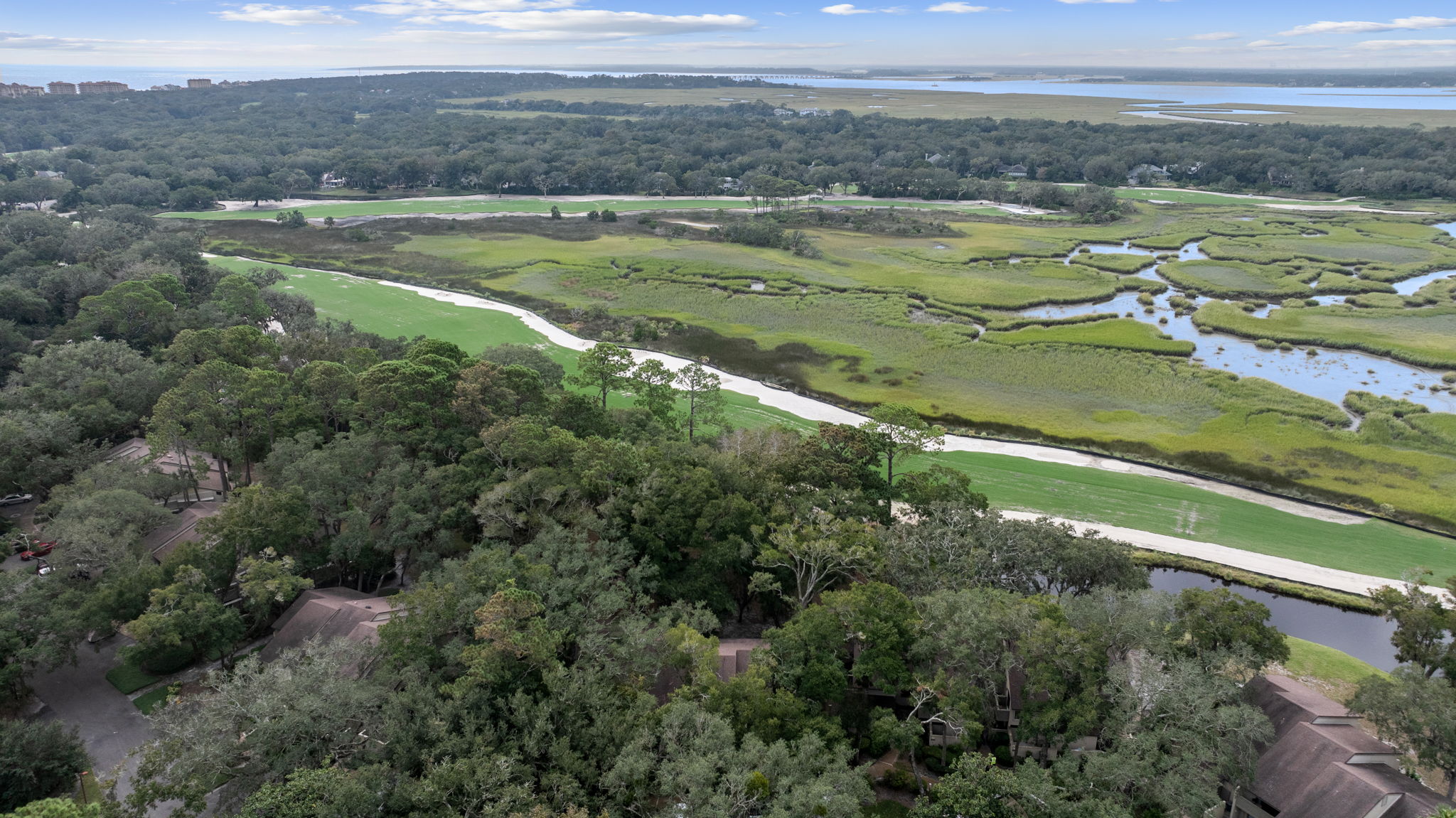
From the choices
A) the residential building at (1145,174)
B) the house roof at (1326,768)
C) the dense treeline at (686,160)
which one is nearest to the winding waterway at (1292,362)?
the house roof at (1326,768)

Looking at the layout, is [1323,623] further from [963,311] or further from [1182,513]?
[963,311]

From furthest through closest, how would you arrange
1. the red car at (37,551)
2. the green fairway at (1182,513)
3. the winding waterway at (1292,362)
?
the winding waterway at (1292,362) < the green fairway at (1182,513) < the red car at (37,551)

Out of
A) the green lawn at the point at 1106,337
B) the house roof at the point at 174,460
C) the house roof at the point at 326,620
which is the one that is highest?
the green lawn at the point at 1106,337

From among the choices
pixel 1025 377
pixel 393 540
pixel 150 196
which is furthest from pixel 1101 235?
pixel 150 196

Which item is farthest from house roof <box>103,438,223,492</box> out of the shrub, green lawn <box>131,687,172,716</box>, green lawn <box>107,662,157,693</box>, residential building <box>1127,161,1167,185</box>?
residential building <box>1127,161,1167,185</box>

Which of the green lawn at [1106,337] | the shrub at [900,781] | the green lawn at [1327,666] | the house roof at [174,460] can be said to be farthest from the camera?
the green lawn at [1106,337]

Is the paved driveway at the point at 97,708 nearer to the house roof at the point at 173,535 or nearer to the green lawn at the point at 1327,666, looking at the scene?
the house roof at the point at 173,535

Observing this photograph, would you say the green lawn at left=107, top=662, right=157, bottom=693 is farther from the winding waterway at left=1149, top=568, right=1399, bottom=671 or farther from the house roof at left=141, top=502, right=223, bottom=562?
the winding waterway at left=1149, top=568, right=1399, bottom=671
